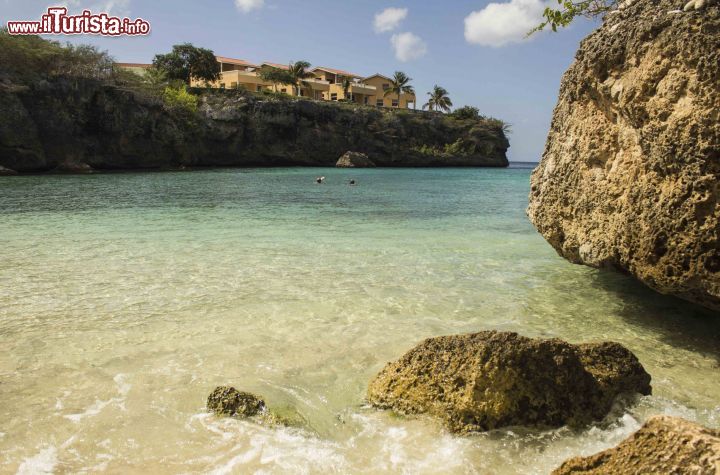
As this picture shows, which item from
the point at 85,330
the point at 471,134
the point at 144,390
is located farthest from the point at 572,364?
the point at 471,134

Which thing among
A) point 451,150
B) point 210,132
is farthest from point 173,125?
point 451,150

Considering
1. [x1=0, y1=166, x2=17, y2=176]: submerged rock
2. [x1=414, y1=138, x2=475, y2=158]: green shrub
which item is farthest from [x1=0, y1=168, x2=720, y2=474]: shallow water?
[x1=414, y1=138, x2=475, y2=158]: green shrub

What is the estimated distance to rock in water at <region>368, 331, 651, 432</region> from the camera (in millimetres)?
3309

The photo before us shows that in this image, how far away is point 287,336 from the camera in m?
5.13

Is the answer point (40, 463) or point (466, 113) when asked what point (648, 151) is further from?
point (466, 113)

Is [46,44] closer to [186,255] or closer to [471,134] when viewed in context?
[186,255]

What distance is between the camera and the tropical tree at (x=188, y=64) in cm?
5966

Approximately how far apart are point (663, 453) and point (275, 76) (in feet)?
234

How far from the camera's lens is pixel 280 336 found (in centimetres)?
513

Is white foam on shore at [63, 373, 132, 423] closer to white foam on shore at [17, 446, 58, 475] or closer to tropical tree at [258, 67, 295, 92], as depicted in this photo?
white foam on shore at [17, 446, 58, 475]

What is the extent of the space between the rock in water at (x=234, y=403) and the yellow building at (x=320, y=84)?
66.8 m

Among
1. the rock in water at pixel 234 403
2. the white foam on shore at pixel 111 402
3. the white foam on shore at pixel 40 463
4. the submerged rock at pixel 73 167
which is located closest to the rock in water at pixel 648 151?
the rock in water at pixel 234 403

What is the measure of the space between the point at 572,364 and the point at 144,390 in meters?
3.13

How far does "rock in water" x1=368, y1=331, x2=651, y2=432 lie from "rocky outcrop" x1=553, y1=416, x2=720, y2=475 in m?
0.99
